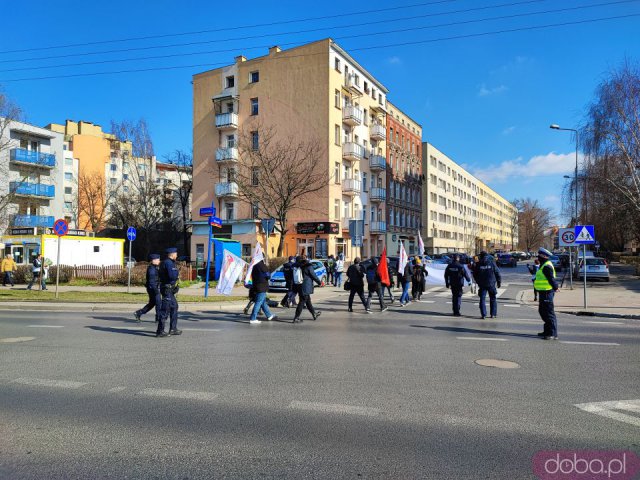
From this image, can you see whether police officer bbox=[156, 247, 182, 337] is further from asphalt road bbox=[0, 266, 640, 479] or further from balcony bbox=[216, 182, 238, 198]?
balcony bbox=[216, 182, 238, 198]

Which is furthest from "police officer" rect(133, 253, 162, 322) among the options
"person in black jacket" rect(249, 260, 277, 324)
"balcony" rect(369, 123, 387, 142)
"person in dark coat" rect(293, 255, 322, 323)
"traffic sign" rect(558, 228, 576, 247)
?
"balcony" rect(369, 123, 387, 142)

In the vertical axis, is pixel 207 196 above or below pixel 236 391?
above

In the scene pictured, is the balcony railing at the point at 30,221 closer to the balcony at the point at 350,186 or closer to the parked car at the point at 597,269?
the balcony at the point at 350,186

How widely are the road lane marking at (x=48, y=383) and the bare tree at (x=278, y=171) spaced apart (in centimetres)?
2640

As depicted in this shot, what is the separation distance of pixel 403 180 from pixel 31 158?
42.2 m

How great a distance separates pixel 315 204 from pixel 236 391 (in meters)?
37.6

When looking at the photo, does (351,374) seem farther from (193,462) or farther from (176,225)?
(176,225)

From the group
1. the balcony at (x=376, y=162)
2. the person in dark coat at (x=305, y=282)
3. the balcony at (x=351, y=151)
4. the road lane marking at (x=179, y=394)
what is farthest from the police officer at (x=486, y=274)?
the balcony at (x=376, y=162)

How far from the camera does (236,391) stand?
233 inches

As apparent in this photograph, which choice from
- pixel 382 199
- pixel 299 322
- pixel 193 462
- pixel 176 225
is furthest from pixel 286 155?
pixel 193 462

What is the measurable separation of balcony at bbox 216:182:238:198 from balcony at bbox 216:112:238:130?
556 centimetres

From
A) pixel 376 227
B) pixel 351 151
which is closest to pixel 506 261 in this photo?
pixel 376 227

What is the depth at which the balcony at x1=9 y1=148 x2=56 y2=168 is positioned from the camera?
45.8m

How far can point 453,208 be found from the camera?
290 ft
